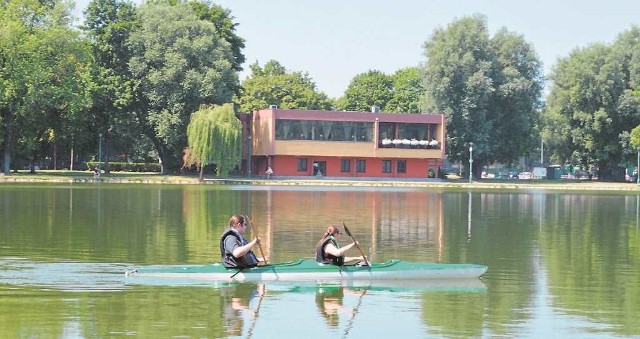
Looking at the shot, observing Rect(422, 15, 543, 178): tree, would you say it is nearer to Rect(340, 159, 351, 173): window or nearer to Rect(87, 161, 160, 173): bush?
Rect(340, 159, 351, 173): window

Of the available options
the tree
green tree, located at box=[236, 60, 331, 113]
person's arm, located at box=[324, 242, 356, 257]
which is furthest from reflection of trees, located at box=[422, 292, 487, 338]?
green tree, located at box=[236, 60, 331, 113]

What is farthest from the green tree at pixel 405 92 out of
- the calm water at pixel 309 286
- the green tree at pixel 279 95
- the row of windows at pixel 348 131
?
the calm water at pixel 309 286

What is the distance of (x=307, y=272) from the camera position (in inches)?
876

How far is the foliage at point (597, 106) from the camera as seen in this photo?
11544 cm

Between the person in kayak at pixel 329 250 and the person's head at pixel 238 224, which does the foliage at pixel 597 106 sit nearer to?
the person in kayak at pixel 329 250

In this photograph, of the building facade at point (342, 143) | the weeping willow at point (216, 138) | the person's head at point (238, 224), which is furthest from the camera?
the building facade at point (342, 143)

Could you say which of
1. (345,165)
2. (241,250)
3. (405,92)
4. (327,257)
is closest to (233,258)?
(241,250)

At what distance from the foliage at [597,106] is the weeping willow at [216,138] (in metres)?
40.5

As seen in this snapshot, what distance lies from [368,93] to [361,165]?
41.8 m

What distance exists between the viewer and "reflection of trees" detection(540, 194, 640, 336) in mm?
20370

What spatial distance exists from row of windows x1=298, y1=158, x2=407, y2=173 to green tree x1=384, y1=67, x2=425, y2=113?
100 feet

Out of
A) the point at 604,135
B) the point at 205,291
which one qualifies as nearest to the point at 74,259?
the point at 205,291

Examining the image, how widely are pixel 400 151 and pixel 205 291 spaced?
92137mm

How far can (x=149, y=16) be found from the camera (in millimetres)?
103188
